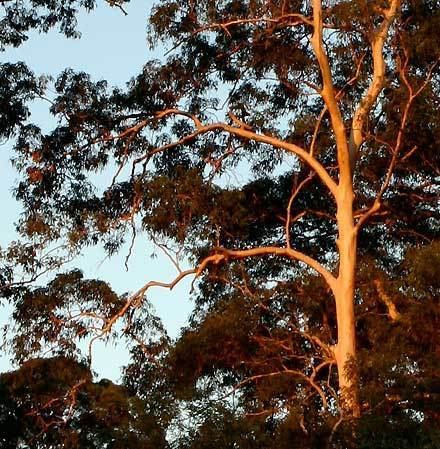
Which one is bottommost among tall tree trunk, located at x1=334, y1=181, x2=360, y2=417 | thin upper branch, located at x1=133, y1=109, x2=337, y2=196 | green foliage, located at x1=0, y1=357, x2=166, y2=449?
green foliage, located at x1=0, y1=357, x2=166, y2=449

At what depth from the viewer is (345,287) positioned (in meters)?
15.4

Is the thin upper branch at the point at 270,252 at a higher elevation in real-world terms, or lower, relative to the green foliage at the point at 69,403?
higher

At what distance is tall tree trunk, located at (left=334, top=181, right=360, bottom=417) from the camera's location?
1495 cm

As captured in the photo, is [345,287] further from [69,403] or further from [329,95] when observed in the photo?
[69,403]

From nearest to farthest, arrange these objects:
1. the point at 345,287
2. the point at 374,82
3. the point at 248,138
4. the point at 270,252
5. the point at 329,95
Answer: the point at 345,287
the point at 329,95
the point at 270,252
the point at 374,82
the point at 248,138

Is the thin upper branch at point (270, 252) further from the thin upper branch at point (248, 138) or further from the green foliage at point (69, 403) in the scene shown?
the green foliage at point (69, 403)

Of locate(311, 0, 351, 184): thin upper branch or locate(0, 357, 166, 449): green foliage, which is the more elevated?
locate(311, 0, 351, 184): thin upper branch

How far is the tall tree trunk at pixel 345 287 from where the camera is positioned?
15.0 m

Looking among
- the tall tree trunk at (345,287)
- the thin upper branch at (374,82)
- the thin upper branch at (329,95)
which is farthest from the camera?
the thin upper branch at (374,82)

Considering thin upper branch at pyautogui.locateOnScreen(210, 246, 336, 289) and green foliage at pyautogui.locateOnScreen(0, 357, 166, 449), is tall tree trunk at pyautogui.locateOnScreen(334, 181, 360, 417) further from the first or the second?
green foliage at pyautogui.locateOnScreen(0, 357, 166, 449)

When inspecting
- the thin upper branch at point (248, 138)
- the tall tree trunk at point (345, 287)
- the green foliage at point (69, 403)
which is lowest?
the green foliage at point (69, 403)

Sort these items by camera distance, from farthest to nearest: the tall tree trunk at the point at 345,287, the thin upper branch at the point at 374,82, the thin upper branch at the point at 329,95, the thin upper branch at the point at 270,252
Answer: the thin upper branch at the point at 374,82 → the thin upper branch at the point at 270,252 → the thin upper branch at the point at 329,95 → the tall tree trunk at the point at 345,287

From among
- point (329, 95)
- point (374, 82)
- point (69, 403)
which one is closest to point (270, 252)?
point (329, 95)

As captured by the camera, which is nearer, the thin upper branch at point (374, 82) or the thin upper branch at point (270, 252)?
the thin upper branch at point (270, 252)
